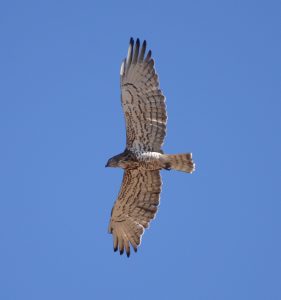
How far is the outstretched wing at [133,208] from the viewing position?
1395cm

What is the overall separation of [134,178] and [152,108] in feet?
4.34

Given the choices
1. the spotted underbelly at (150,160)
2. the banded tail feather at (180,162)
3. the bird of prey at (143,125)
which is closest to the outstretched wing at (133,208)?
the bird of prey at (143,125)

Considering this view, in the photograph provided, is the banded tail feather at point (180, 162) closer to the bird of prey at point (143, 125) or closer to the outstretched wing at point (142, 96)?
the bird of prey at point (143, 125)

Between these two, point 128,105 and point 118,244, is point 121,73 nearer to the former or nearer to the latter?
point 128,105

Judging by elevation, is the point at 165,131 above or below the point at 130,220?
above

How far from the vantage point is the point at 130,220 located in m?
14.3

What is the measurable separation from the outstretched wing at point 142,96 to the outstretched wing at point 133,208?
2.52 feet

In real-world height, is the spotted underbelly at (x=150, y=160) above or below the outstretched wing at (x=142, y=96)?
below

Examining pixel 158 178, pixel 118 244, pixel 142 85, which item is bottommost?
pixel 118 244

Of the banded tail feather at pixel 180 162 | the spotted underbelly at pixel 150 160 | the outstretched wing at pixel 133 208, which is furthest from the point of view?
the outstretched wing at pixel 133 208

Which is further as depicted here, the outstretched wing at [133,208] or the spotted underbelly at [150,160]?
the outstretched wing at [133,208]

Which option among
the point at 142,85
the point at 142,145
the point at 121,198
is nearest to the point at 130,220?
the point at 121,198

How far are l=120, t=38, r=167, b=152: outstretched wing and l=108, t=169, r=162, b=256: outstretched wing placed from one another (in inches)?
30.3

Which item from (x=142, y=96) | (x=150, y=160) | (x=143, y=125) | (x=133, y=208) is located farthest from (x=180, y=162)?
(x=133, y=208)
